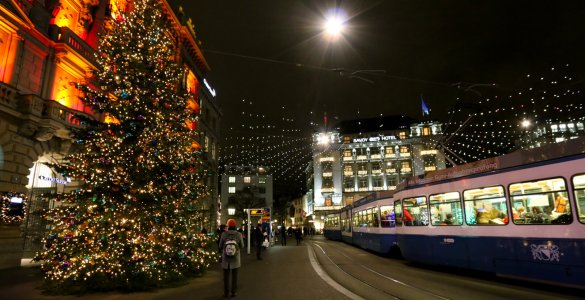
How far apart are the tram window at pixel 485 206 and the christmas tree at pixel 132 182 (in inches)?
327

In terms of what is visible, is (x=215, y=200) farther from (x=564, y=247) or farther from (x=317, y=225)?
(x=317, y=225)

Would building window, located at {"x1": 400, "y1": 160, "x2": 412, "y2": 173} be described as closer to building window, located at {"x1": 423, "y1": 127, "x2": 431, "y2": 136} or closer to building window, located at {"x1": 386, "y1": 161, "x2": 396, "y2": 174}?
building window, located at {"x1": 386, "y1": 161, "x2": 396, "y2": 174}

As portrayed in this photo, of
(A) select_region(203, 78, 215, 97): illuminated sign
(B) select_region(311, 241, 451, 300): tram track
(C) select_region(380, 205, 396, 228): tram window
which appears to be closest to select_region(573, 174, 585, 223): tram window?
(B) select_region(311, 241, 451, 300): tram track

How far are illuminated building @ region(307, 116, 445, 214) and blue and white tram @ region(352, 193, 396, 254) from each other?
55.2 m

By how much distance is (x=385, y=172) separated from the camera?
3189 inches

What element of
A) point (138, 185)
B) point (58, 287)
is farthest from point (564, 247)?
point (58, 287)

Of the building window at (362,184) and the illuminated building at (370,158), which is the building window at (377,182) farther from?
the building window at (362,184)

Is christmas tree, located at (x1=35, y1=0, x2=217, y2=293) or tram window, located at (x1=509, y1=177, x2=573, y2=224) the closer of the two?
tram window, located at (x1=509, y1=177, x2=573, y2=224)

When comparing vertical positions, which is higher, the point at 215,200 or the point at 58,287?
the point at 215,200

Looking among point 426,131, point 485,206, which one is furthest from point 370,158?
point 485,206

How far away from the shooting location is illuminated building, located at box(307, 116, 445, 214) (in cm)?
7988

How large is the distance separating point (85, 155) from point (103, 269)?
10.0 ft

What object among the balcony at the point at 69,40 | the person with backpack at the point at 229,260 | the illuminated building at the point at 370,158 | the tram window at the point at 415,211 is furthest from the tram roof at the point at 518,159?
the illuminated building at the point at 370,158

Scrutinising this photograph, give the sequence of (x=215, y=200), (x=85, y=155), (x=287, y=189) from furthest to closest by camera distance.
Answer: (x=287, y=189), (x=215, y=200), (x=85, y=155)
